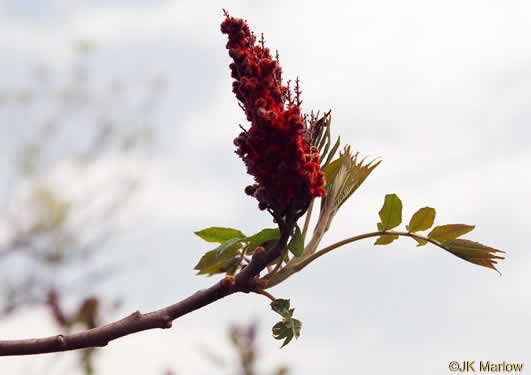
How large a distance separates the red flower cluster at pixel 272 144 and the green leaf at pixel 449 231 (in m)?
0.43

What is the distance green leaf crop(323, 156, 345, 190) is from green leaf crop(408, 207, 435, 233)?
0.28m

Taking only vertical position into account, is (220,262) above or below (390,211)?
below

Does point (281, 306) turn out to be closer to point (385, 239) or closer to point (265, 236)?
point (265, 236)

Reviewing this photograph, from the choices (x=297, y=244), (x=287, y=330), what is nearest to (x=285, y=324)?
(x=287, y=330)

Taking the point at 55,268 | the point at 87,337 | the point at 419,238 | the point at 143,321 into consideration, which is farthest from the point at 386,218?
the point at 55,268

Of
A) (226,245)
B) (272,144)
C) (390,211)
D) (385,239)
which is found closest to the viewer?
(272,144)

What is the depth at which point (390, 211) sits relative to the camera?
70.0 inches

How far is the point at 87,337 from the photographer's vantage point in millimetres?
1601

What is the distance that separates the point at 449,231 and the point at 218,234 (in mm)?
655

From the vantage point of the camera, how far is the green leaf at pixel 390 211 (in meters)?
1.78

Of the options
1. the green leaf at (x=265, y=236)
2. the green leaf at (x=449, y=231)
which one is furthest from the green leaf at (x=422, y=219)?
the green leaf at (x=265, y=236)

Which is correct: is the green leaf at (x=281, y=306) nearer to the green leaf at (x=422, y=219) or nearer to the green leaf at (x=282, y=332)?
the green leaf at (x=282, y=332)

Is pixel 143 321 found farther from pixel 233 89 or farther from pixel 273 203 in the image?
pixel 233 89

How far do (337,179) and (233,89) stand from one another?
37 cm
